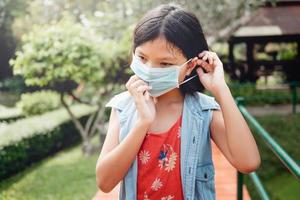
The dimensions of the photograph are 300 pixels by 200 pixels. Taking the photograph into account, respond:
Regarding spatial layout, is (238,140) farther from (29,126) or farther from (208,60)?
(29,126)

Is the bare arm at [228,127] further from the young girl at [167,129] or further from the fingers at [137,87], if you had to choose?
the fingers at [137,87]

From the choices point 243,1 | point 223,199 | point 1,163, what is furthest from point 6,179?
point 243,1

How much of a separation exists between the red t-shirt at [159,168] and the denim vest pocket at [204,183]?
0.06m

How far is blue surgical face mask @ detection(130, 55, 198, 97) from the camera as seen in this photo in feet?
5.35

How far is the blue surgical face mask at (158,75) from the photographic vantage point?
1632 mm

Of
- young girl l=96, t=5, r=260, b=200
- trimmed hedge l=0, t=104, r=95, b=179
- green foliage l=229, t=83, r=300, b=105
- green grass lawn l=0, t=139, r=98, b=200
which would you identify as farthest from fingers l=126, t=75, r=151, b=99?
green foliage l=229, t=83, r=300, b=105

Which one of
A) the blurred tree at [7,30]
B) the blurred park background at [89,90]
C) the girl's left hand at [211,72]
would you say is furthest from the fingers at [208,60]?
the blurred tree at [7,30]

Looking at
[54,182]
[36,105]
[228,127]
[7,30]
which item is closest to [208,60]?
[228,127]

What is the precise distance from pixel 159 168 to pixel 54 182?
5.08 m

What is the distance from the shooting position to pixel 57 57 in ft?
25.1

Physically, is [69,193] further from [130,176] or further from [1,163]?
[130,176]

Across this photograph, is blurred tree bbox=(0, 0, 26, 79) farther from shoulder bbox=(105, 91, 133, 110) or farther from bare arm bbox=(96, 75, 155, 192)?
bare arm bbox=(96, 75, 155, 192)

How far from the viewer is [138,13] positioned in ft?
39.2

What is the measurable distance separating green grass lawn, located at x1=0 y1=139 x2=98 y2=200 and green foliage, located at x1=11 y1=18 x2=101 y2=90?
1.35 metres
